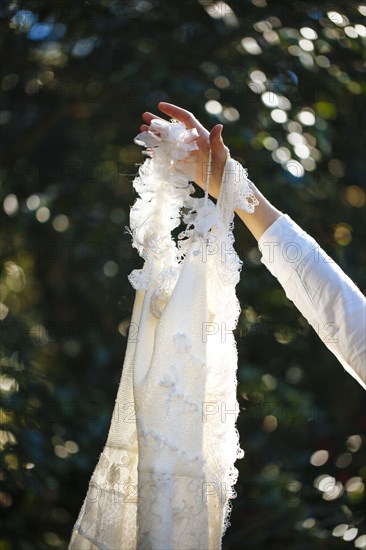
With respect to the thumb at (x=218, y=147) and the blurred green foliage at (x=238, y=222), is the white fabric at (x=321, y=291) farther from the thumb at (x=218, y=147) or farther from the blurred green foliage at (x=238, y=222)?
the blurred green foliage at (x=238, y=222)

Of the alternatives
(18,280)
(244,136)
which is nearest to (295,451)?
(244,136)

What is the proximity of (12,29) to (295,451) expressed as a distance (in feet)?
5.18

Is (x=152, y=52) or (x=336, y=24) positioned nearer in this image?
(x=336, y=24)

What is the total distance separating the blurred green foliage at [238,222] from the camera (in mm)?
2424

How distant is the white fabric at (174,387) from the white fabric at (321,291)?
7cm

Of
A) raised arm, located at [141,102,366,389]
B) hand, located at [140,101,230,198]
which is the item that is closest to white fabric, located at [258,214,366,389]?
raised arm, located at [141,102,366,389]

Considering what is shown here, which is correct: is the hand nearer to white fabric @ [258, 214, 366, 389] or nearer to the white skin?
the white skin

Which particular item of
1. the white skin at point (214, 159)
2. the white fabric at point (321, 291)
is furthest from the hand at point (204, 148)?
the white fabric at point (321, 291)

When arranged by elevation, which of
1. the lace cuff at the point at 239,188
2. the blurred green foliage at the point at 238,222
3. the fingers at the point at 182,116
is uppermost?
the fingers at the point at 182,116

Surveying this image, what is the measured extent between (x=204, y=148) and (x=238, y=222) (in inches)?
53.4

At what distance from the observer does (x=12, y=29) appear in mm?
2482

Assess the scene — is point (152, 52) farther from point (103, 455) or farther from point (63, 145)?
point (103, 455)

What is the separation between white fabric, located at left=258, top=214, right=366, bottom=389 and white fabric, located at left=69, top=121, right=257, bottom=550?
7 centimetres

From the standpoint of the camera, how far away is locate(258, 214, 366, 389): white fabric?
114 centimetres
